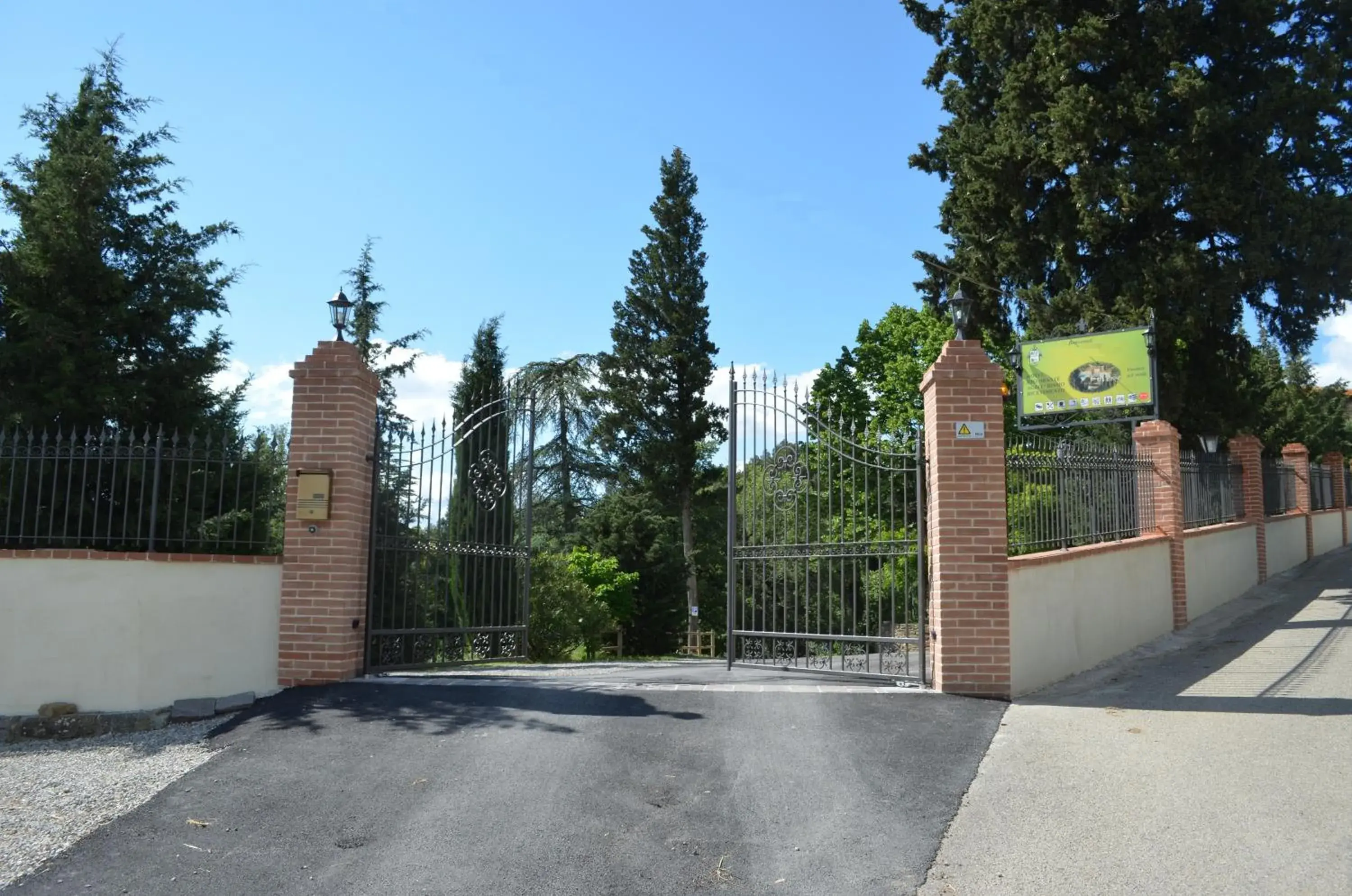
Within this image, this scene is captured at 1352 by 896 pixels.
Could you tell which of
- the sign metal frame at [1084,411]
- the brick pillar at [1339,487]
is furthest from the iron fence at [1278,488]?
the brick pillar at [1339,487]

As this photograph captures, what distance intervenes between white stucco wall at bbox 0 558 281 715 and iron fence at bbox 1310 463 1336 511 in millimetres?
22221

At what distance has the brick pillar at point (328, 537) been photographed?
24.3 feet

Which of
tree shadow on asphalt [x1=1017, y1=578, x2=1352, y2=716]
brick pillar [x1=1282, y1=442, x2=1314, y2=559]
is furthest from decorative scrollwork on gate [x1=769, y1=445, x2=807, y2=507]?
brick pillar [x1=1282, y1=442, x2=1314, y2=559]

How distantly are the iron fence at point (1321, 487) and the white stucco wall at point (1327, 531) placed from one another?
0.53 feet

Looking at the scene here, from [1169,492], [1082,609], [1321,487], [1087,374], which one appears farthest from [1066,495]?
[1321,487]

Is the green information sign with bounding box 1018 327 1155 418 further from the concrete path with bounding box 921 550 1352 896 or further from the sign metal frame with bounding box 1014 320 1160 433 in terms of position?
the concrete path with bounding box 921 550 1352 896

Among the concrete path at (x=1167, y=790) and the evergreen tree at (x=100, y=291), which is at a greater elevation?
the evergreen tree at (x=100, y=291)

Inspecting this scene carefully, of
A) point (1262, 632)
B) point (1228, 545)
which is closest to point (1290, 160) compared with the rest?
point (1228, 545)

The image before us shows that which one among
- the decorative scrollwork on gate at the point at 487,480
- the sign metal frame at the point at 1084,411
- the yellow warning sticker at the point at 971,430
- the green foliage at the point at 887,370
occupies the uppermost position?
the green foliage at the point at 887,370

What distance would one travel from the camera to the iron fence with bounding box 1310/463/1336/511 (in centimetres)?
2109

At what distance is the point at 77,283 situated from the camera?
1302 cm

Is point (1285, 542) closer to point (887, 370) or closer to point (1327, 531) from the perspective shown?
point (1327, 531)

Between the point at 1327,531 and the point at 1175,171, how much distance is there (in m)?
11.7

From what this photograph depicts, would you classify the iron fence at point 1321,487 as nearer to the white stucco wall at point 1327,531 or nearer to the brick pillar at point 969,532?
the white stucco wall at point 1327,531
